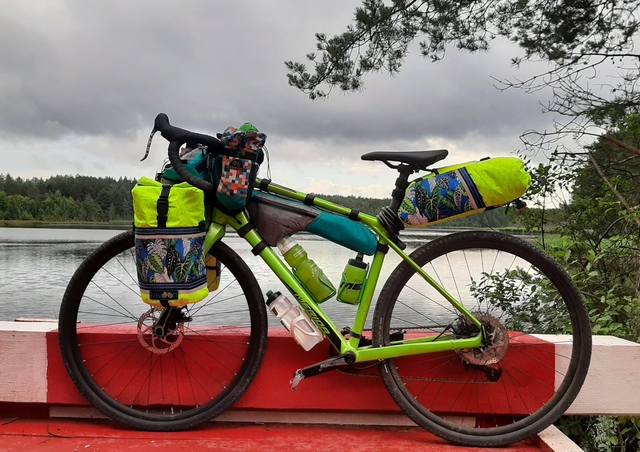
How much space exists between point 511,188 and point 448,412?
1.02 m

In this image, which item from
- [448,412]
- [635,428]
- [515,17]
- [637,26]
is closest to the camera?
[448,412]

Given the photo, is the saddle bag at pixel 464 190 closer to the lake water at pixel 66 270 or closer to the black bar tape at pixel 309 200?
the lake water at pixel 66 270

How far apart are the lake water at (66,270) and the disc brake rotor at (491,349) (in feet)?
1.49

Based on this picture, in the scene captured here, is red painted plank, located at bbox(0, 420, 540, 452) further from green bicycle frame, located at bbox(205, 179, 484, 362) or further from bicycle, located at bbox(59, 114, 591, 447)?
green bicycle frame, located at bbox(205, 179, 484, 362)

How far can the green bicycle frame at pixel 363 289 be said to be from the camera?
2086mm

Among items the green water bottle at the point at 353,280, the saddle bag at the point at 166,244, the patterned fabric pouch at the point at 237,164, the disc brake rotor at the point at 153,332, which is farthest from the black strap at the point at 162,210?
the green water bottle at the point at 353,280

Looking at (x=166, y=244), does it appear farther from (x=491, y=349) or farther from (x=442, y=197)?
(x=491, y=349)

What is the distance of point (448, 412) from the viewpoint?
2.23 metres

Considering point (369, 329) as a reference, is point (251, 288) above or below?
above

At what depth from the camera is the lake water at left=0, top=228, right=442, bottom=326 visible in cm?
221

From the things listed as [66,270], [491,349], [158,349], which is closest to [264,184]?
[158,349]

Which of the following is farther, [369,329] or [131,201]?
[369,329]

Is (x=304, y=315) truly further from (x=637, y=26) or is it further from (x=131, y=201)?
(x=637, y=26)

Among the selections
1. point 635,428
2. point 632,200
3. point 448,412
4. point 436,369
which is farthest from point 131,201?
point 632,200
